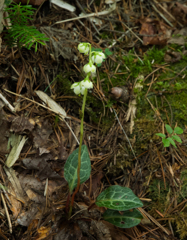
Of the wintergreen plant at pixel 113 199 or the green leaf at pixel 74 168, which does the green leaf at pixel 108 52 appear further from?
the green leaf at pixel 74 168

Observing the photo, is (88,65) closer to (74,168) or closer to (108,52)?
(74,168)

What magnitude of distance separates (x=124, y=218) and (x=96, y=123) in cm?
102

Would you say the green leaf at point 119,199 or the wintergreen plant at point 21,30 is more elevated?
the wintergreen plant at point 21,30

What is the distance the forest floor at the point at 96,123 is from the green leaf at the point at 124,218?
80 mm

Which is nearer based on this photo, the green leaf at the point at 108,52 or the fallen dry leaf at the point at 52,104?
the fallen dry leaf at the point at 52,104

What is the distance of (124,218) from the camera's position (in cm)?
188

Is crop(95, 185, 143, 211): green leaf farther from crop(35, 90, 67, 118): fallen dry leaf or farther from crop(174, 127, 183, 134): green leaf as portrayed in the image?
crop(35, 90, 67, 118): fallen dry leaf

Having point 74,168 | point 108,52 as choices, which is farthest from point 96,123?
point 108,52

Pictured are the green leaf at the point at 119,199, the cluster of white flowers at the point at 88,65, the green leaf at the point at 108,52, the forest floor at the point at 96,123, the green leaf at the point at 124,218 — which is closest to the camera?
the cluster of white flowers at the point at 88,65

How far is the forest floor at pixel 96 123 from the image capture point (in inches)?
76.4

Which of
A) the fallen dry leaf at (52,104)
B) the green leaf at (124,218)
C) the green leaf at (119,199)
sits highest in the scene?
the fallen dry leaf at (52,104)

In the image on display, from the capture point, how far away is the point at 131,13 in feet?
9.61

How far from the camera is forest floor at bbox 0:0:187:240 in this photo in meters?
1.94

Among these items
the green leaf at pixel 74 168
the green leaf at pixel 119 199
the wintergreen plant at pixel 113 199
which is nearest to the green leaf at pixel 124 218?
the wintergreen plant at pixel 113 199
